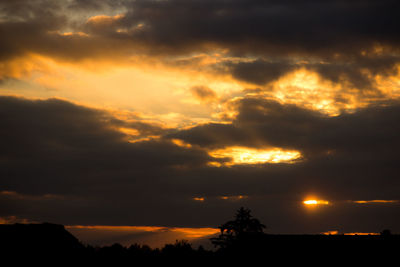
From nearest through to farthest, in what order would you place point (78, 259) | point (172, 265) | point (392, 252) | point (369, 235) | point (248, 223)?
point (392, 252)
point (369, 235)
point (78, 259)
point (172, 265)
point (248, 223)

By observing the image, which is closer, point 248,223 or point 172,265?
point 172,265

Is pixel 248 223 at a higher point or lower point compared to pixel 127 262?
higher

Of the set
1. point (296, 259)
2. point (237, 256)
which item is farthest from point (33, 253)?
point (296, 259)

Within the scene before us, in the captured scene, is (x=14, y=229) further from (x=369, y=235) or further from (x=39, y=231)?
(x=369, y=235)

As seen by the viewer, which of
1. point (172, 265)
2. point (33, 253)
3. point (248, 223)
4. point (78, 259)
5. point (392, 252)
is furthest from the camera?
→ point (248, 223)

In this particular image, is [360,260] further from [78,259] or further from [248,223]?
[248,223]

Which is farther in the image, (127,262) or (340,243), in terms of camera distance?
(127,262)

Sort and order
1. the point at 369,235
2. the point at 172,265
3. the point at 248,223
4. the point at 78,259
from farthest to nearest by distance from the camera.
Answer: the point at 248,223 → the point at 172,265 → the point at 78,259 → the point at 369,235

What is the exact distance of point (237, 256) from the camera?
Result: 123ft

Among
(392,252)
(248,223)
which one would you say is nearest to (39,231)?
(392,252)

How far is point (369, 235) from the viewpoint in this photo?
121 ft

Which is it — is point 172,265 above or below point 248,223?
below

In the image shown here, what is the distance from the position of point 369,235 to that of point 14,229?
33958mm

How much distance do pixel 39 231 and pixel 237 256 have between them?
2223cm
